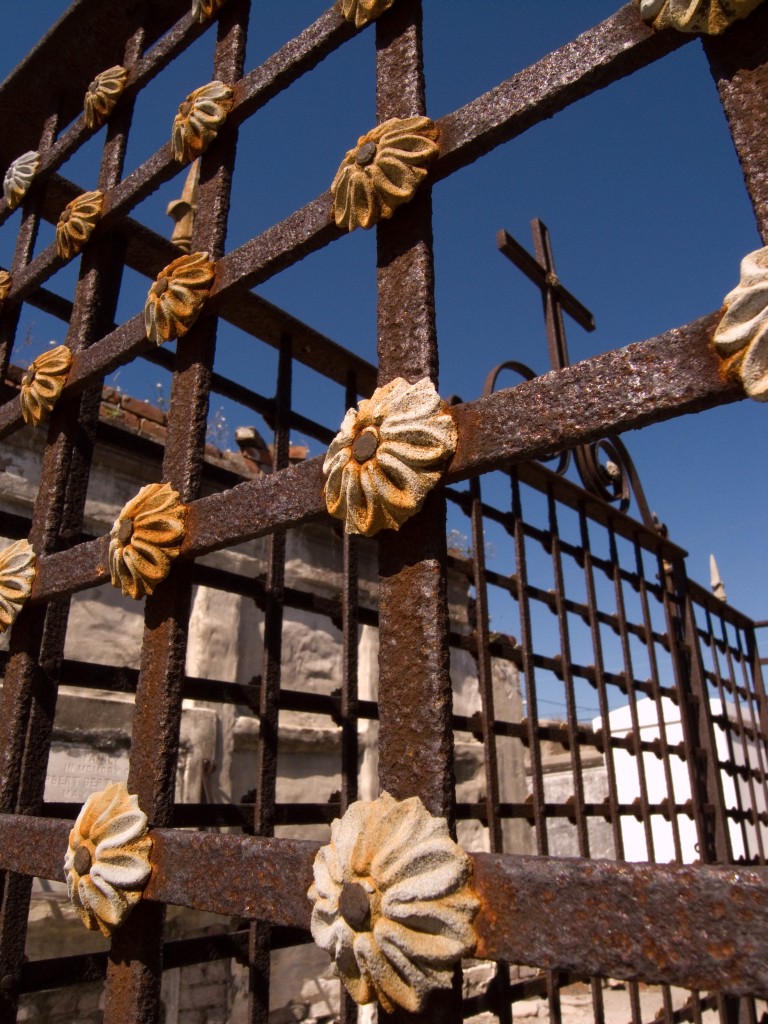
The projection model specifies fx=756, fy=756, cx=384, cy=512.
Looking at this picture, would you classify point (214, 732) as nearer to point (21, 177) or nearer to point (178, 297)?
point (21, 177)

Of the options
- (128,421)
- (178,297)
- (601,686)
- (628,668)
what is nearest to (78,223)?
(178,297)

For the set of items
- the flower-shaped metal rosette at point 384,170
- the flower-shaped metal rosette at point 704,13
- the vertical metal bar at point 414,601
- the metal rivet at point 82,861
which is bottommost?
the metal rivet at point 82,861

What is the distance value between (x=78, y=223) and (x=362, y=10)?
0.89 metres

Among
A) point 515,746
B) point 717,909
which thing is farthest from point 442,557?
point 515,746

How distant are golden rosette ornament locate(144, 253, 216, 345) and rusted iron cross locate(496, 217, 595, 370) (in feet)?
4.54

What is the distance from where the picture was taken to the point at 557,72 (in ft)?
3.23

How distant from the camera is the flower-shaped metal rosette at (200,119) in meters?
1.55

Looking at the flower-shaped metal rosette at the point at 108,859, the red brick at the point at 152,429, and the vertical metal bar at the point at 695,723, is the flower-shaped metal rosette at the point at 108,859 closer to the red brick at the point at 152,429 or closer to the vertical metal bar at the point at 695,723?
the vertical metal bar at the point at 695,723

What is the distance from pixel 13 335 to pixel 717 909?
83.8 inches

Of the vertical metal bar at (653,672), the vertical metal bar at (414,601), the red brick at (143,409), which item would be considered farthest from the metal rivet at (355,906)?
the red brick at (143,409)

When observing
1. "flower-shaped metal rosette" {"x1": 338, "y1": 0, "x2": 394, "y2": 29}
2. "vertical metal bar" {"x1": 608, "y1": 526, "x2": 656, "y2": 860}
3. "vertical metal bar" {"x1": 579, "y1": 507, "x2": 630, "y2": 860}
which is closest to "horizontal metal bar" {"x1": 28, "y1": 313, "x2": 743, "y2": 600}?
"flower-shaped metal rosette" {"x1": 338, "y1": 0, "x2": 394, "y2": 29}

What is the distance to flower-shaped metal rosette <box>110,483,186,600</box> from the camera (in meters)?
1.19

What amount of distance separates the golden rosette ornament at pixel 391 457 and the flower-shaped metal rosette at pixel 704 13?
479 mm

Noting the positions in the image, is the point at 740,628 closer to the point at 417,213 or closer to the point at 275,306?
the point at 275,306
